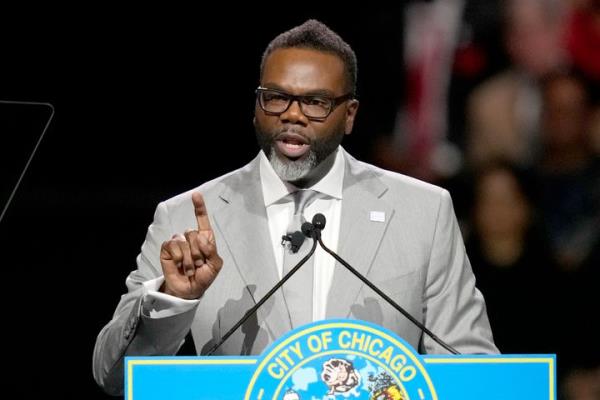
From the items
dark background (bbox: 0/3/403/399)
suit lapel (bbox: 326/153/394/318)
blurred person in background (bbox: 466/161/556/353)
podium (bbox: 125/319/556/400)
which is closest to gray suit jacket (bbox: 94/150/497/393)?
suit lapel (bbox: 326/153/394/318)

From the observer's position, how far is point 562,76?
3271 mm

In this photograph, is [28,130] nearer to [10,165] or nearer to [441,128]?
[10,165]

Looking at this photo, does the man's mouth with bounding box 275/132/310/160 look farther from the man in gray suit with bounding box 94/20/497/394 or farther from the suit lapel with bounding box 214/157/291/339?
the suit lapel with bounding box 214/157/291/339

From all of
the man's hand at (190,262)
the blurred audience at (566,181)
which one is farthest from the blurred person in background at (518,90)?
the man's hand at (190,262)

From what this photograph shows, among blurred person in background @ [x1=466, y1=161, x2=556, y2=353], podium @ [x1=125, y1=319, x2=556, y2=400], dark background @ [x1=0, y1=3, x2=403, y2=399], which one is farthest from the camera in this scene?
blurred person in background @ [x1=466, y1=161, x2=556, y2=353]

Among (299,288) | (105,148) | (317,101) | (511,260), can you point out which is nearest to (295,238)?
(299,288)

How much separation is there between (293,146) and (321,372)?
0.52 meters

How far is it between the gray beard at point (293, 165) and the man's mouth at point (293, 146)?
0.01 meters

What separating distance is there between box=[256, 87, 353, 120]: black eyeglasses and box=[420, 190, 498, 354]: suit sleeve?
0.28m

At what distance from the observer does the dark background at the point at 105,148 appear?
9.89 feet

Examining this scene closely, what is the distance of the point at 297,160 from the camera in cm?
193

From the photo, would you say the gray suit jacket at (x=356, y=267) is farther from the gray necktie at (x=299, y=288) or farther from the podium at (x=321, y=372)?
the podium at (x=321, y=372)

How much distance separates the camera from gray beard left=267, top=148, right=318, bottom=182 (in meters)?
1.93

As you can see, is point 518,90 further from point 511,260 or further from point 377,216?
point 377,216
